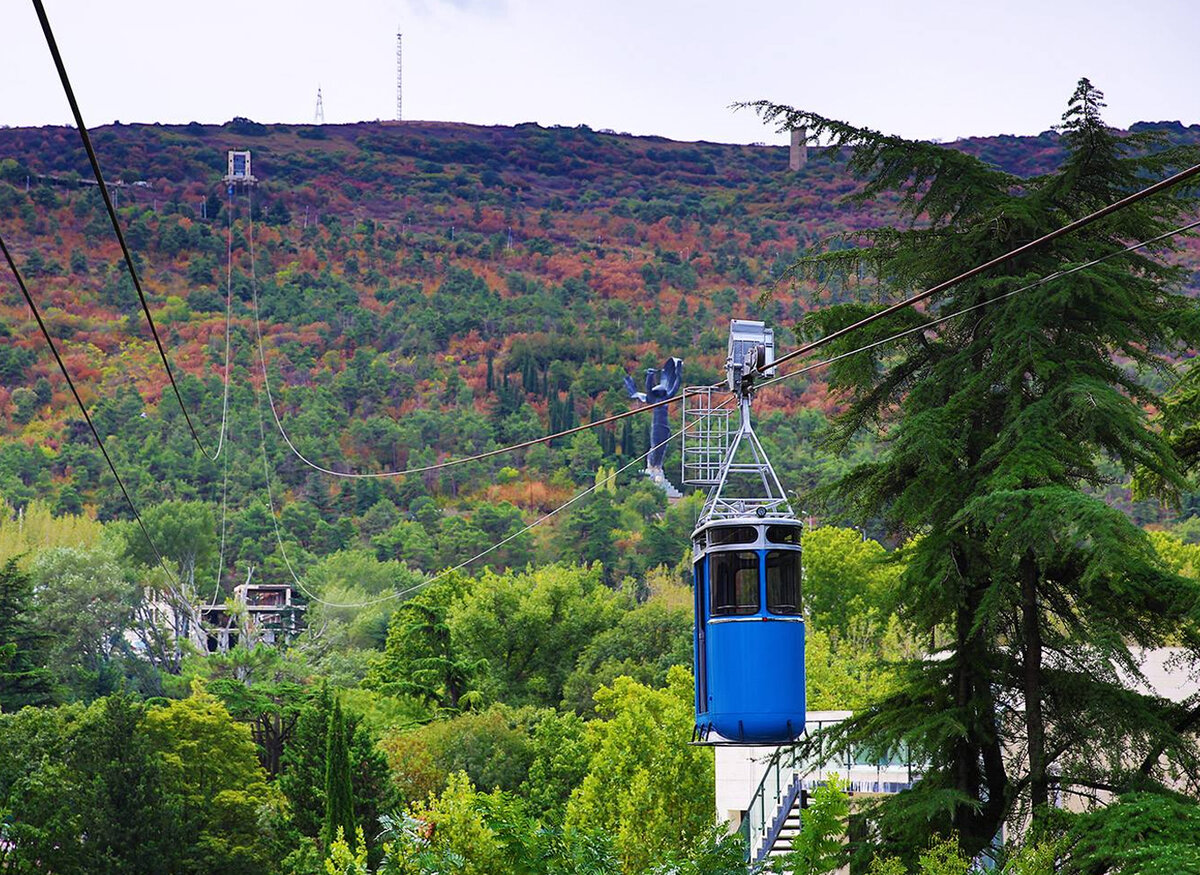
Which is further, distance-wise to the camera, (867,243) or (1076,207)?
(867,243)

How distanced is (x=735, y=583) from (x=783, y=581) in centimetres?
49

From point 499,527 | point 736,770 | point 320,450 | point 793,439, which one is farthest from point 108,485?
point 736,770

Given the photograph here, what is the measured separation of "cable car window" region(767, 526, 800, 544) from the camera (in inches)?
687

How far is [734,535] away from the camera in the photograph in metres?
17.5

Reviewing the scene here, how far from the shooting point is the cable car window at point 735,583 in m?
17.4

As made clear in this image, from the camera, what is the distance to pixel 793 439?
12888 cm

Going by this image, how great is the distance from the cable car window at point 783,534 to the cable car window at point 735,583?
0.69 feet

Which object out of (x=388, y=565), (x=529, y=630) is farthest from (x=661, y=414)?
(x=529, y=630)

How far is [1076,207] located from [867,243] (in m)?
3.66

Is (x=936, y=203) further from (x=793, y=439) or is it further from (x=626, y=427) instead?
(x=626, y=427)

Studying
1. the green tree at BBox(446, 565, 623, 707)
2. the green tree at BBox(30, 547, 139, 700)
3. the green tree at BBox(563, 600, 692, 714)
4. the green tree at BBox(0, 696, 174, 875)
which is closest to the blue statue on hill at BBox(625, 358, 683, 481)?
the green tree at BBox(30, 547, 139, 700)

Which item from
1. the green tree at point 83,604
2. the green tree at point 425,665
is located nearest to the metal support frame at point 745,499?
the green tree at point 425,665

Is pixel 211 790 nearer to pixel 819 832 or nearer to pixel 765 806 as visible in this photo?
pixel 765 806

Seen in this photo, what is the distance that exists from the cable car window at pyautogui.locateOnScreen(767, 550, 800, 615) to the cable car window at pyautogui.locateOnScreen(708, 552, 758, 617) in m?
0.15
